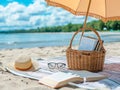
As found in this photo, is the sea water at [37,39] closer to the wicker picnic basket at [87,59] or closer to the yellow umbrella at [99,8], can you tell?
the yellow umbrella at [99,8]

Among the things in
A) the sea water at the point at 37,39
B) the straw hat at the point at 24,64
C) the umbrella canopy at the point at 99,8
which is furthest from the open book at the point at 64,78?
the sea water at the point at 37,39

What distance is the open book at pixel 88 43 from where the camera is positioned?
2.74m

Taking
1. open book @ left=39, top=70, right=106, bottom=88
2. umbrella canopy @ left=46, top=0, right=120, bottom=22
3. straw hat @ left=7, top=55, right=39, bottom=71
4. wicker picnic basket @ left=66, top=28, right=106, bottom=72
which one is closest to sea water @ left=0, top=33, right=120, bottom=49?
umbrella canopy @ left=46, top=0, right=120, bottom=22

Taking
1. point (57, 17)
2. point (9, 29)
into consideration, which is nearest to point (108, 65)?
point (9, 29)

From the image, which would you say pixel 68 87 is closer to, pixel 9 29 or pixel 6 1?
pixel 9 29

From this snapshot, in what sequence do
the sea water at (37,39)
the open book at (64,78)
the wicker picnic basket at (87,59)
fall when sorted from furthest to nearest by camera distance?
the sea water at (37,39), the wicker picnic basket at (87,59), the open book at (64,78)

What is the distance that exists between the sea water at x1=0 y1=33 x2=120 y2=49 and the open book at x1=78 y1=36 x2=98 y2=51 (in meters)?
3.21

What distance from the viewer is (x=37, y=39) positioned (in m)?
7.28

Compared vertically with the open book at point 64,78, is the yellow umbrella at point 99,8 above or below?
above

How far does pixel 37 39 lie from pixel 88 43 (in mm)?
4565

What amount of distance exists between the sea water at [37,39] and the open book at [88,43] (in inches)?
126

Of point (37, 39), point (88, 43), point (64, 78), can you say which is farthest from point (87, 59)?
point (37, 39)

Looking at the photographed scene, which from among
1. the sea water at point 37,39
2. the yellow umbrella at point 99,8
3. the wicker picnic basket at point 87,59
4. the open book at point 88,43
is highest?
the yellow umbrella at point 99,8

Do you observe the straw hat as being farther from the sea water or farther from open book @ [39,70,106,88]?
the sea water
